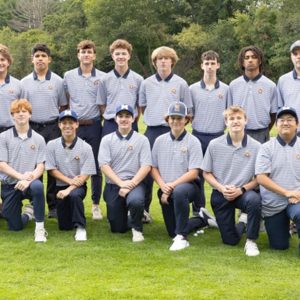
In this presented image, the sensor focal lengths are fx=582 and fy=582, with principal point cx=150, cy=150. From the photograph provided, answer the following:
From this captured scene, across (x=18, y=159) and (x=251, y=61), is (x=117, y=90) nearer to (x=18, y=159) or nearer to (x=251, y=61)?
(x=18, y=159)

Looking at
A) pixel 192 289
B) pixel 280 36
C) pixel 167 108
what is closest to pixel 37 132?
pixel 167 108

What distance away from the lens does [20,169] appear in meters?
7.40

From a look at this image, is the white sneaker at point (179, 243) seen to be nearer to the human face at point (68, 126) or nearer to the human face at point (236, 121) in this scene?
the human face at point (236, 121)

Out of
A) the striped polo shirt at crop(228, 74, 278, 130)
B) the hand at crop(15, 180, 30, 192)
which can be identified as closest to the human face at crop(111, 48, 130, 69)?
the striped polo shirt at crop(228, 74, 278, 130)

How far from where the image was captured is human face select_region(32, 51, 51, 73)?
8.02 meters

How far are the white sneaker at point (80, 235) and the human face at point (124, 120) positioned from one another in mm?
1344

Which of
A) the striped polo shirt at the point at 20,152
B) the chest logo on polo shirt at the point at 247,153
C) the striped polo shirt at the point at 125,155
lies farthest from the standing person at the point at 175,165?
the striped polo shirt at the point at 20,152

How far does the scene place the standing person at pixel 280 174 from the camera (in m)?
6.46

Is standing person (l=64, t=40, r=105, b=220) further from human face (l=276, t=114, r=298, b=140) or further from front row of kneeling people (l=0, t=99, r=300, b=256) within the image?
human face (l=276, t=114, r=298, b=140)

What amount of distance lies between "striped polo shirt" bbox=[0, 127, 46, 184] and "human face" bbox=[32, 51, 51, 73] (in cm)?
113

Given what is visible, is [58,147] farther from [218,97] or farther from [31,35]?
[31,35]

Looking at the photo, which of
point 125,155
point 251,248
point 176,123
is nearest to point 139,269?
point 251,248

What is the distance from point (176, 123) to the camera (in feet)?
23.1

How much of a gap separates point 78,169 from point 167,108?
1431mm
